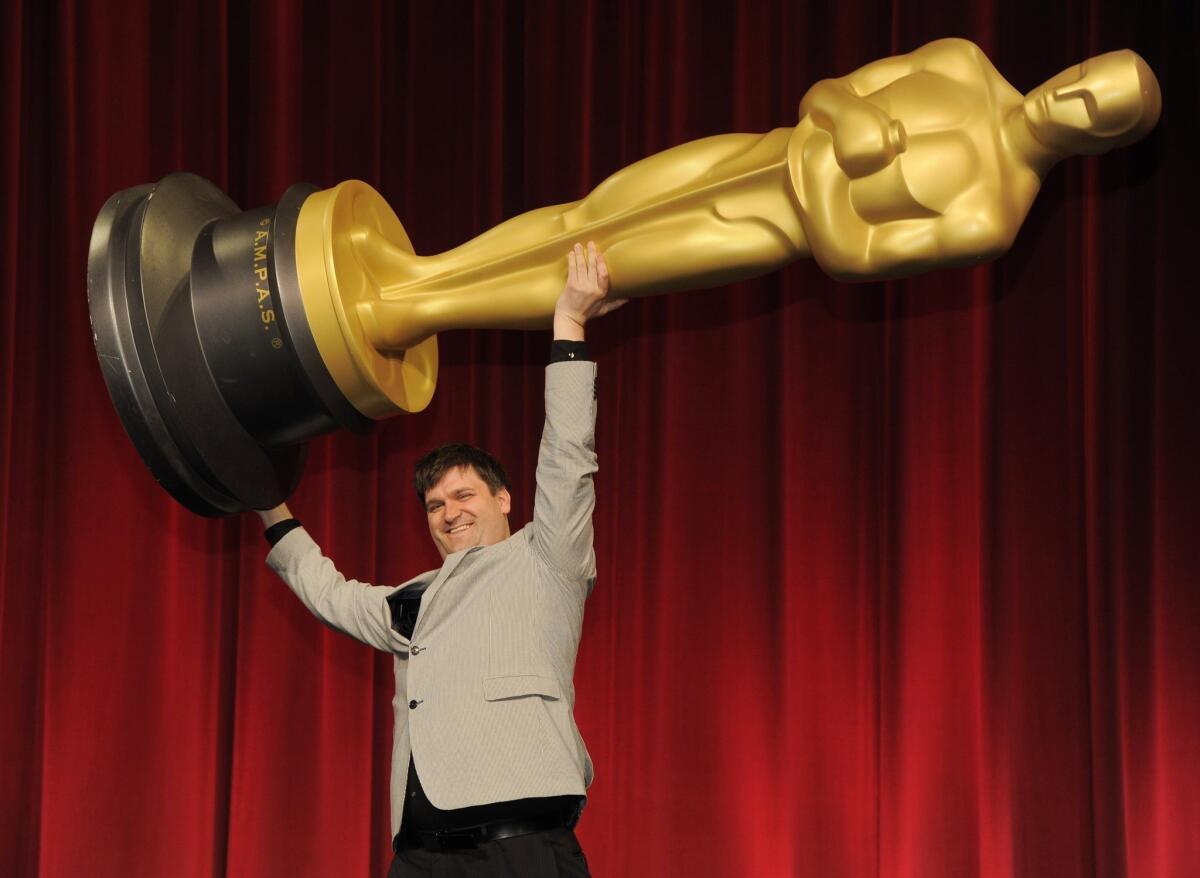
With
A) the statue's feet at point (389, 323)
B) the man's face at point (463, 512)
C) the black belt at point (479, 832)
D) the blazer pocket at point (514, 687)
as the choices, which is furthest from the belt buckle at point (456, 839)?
the statue's feet at point (389, 323)

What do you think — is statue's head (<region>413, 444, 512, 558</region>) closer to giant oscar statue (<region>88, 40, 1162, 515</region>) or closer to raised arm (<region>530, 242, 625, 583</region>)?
raised arm (<region>530, 242, 625, 583</region>)

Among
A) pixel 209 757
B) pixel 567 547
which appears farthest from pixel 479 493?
pixel 209 757

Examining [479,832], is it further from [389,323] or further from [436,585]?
[389,323]

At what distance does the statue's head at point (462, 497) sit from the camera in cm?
178

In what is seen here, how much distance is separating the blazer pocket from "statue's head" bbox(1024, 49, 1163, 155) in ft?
2.88

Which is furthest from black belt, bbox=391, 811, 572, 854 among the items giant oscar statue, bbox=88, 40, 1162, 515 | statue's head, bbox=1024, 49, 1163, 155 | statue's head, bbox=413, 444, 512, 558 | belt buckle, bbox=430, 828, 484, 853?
statue's head, bbox=1024, 49, 1163, 155

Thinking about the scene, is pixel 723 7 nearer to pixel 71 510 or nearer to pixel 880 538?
pixel 880 538

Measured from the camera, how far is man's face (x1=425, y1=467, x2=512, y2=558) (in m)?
1.77

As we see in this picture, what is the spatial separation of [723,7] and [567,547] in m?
1.25

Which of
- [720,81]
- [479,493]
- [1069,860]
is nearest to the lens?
[479,493]

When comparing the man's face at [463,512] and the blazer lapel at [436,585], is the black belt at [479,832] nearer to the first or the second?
the blazer lapel at [436,585]

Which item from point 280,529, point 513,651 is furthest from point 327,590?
point 513,651

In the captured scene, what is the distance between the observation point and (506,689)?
1.56 metres

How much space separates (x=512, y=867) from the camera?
1.52 meters
